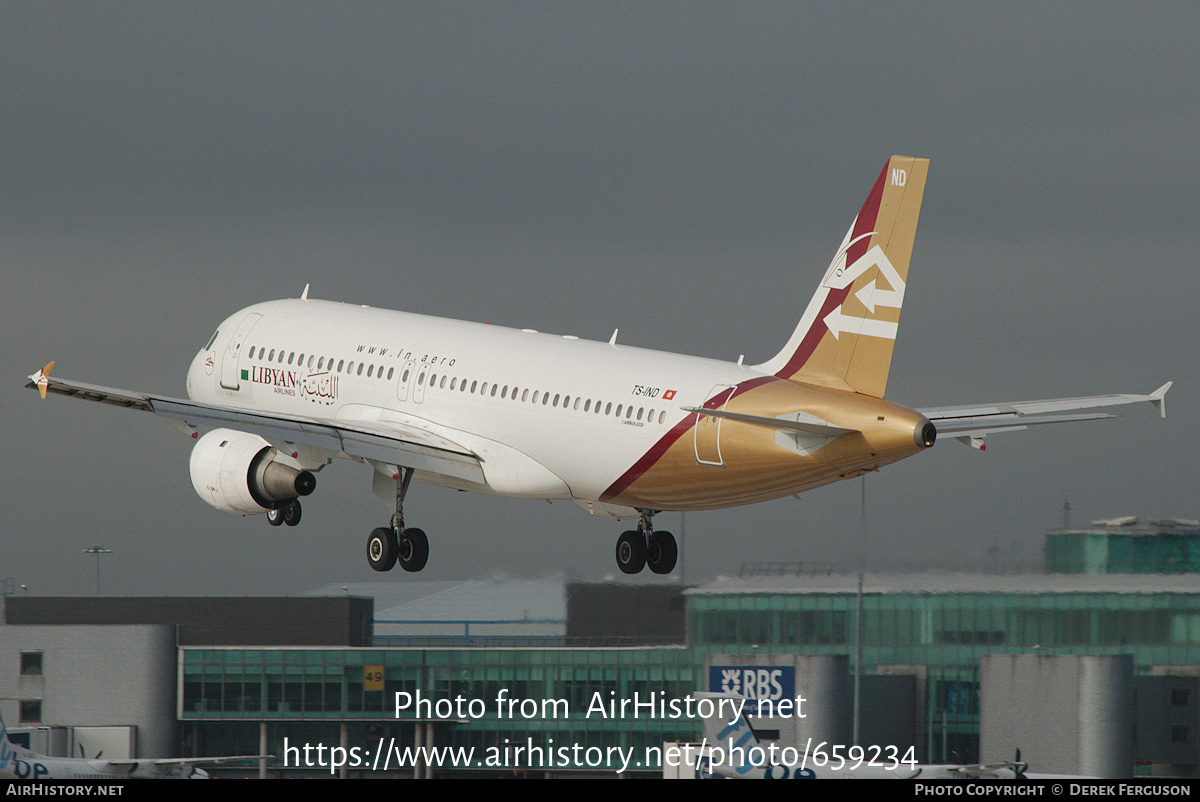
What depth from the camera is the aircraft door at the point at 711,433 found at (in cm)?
4809

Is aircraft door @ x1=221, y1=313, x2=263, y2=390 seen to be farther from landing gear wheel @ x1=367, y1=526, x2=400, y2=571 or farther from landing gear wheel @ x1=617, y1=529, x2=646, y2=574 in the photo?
landing gear wheel @ x1=617, y1=529, x2=646, y2=574

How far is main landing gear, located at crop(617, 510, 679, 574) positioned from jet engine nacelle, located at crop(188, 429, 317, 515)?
9.60 m

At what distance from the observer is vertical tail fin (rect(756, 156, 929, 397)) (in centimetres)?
4722

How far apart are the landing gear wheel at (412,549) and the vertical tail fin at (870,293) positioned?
43.8 ft

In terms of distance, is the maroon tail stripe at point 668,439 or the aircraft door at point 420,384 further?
the aircraft door at point 420,384

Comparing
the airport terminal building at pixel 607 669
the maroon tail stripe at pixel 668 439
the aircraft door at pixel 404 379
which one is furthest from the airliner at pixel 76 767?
the maroon tail stripe at pixel 668 439

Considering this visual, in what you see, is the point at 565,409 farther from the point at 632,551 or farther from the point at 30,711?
the point at 30,711

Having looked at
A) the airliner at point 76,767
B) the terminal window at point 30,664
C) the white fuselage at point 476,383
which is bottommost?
the airliner at point 76,767

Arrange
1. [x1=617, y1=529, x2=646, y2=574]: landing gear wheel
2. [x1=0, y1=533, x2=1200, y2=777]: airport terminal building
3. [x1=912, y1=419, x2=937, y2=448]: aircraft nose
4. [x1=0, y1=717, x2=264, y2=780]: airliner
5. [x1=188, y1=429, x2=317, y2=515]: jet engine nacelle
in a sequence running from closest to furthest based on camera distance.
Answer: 1. [x1=912, y1=419, x2=937, y2=448]: aircraft nose
2. [x1=617, y1=529, x2=646, y2=574]: landing gear wheel
3. [x1=188, y1=429, x2=317, y2=515]: jet engine nacelle
4. [x1=0, y1=717, x2=264, y2=780]: airliner
5. [x1=0, y1=533, x2=1200, y2=777]: airport terminal building

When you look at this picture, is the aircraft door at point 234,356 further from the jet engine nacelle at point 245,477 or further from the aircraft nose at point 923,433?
the aircraft nose at point 923,433

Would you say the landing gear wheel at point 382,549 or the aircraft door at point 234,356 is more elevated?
the aircraft door at point 234,356

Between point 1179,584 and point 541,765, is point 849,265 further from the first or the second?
point 541,765

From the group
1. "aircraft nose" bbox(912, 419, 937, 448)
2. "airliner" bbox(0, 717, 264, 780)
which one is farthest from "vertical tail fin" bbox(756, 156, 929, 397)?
"airliner" bbox(0, 717, 264, 780)

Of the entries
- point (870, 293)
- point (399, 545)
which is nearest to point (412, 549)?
point (399, 545)
